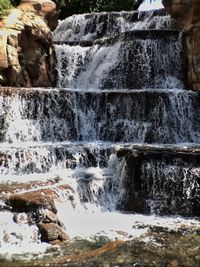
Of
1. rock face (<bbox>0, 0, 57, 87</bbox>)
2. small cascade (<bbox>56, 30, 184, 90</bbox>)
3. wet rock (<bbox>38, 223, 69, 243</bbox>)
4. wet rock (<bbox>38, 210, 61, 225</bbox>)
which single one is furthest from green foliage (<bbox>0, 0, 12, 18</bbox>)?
wet rock (<bbox>38, 223, 69, 243</bbox>)

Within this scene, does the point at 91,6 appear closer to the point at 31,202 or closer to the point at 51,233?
the point at 31,202

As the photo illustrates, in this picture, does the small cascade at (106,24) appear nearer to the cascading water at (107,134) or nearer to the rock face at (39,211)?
the cascading water at (107,134)

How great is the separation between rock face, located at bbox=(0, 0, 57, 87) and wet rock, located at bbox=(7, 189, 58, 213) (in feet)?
25.3

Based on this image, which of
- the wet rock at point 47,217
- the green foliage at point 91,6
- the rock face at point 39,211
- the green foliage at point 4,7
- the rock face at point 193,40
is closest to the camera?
the rock face at point 39,211

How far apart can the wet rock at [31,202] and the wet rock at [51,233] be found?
487 millimetres

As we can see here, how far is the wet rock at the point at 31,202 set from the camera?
1000cm

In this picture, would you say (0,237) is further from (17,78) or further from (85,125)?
(17,78)

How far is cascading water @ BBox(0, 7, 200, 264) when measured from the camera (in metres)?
11.2

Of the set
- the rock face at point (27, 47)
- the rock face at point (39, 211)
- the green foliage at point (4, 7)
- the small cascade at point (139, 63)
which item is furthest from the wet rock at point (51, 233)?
the green foliage at point (4, 7)

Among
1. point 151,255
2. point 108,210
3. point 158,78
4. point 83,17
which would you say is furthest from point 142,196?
point 83,17

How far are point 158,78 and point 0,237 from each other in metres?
10.7

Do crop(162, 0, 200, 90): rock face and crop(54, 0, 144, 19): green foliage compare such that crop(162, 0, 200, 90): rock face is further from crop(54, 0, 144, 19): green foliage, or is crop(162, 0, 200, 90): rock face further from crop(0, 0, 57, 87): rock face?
crop(54, 0, 144, 19): green foliage

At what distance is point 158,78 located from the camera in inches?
726

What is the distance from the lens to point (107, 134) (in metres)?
16.0
